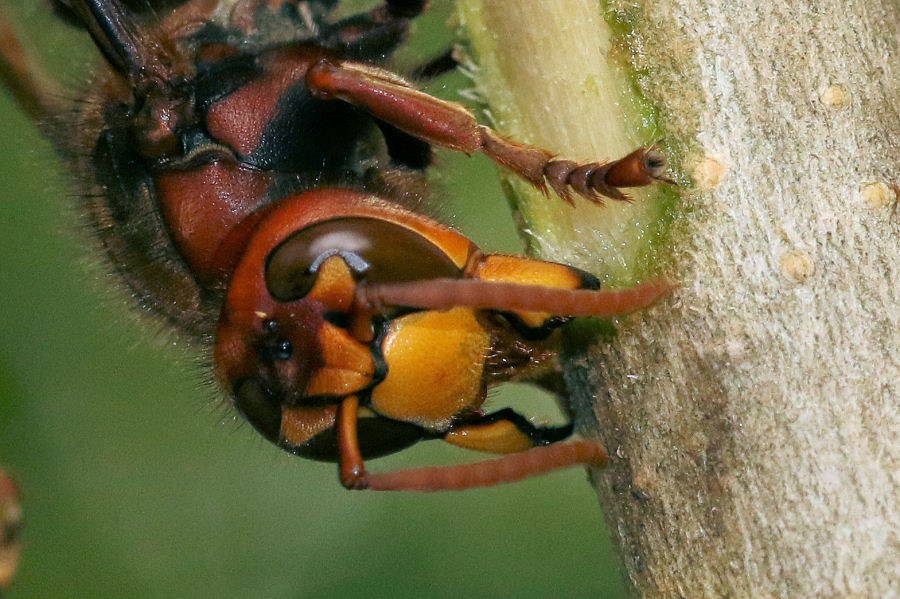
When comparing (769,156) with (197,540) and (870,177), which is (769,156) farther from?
(197,540)

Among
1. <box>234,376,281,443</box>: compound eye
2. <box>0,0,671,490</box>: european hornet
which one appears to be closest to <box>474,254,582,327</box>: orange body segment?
<box>0,0,671,490</box>: european hornet

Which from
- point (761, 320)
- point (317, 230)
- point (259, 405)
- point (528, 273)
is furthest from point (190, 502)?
point (761, 320)

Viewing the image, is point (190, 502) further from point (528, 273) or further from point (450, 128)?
point (528, 273)

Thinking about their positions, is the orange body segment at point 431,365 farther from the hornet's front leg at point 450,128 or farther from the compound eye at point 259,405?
the hornet's front leg at point 450,128

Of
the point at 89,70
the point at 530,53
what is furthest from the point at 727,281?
the point at 89,70

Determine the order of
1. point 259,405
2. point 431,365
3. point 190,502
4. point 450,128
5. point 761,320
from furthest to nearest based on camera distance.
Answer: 1. point 190,502
2. point 450,128
3. point 259,405
4. point 431,365
5. point 761,320

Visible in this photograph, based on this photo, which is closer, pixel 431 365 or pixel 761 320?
pixel 761 320

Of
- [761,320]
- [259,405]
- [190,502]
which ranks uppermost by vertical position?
[259,405]

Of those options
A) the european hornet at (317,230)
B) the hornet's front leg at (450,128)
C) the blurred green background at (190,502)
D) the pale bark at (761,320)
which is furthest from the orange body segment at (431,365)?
the blurred green background at (190,502)
